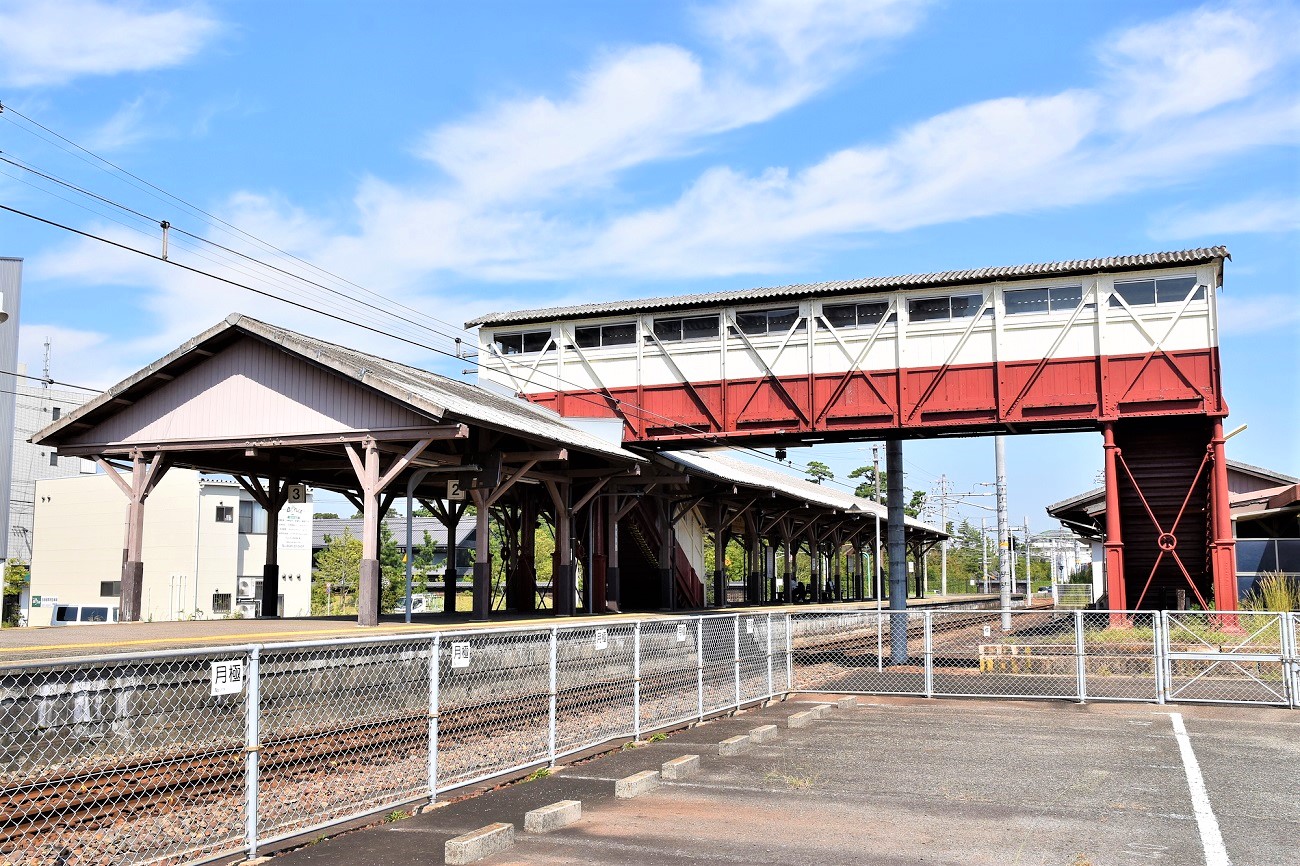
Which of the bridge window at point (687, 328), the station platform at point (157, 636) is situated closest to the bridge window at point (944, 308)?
the bridge window at point (687, 328)

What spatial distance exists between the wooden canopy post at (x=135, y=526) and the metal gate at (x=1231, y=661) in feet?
57.9

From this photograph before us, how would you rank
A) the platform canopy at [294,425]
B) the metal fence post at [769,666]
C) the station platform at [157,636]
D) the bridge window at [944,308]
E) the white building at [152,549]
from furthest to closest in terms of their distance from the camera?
the white building at [152,549] < the bridge window at [944,308] < the platform canopy at [294,425] < the metal fence post at [769,666] < the station platform at [157,636]

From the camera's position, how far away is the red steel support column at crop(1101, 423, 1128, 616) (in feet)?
72.8

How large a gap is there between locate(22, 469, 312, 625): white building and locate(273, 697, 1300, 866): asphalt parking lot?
46.1 metres

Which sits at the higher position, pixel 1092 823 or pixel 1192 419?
pixel 1192 419

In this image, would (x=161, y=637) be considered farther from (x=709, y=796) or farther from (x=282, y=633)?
(x=709, y=796)

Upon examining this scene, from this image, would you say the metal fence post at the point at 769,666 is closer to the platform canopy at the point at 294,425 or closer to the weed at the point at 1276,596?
the platform canopy at the point at 294,425

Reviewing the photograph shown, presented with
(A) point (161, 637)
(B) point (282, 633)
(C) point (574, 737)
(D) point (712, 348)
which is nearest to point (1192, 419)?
(D) point (712, 348)

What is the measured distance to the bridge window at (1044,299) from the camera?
78.0ft

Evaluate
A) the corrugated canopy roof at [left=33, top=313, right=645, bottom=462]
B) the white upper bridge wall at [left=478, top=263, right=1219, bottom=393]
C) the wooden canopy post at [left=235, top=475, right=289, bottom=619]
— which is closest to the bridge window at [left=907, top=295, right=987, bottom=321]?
the white upper bridge wall at [left=478, top=263, right=1219, bottom=393]

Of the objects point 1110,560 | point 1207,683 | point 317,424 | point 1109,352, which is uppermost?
point 1109,352

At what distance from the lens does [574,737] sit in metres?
12.3

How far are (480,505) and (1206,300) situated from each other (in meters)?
15.7

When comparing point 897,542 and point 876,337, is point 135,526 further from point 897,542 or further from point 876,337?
point 876,337
